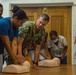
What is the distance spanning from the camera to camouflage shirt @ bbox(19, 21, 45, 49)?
109 inches

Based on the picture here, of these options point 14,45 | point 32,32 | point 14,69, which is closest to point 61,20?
point 32,32

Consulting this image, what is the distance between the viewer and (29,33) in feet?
9.36

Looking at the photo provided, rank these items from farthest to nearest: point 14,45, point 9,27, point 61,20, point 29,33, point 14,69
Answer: point 61,20 → point 29,33 → point 14,45 → point 9,27 → point 14,69

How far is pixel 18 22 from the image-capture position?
7.79ft

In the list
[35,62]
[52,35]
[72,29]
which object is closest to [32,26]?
[35,62]

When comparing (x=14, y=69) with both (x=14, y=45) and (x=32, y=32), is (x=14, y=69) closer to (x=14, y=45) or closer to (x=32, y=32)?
(x=14, y=45)

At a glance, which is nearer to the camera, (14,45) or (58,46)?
(14,45)

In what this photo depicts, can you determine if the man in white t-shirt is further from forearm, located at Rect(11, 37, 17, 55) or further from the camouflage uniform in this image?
forearm, located at Rect(11, 37, 17, 55)

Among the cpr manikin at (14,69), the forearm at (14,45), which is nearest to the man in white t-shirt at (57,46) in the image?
the forearm at (14,45)

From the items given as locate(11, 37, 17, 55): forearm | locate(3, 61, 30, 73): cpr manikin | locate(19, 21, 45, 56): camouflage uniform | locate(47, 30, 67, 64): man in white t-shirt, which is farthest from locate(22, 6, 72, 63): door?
locate(3, 61, 30, 73): cpr manikin

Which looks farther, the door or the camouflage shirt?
the door

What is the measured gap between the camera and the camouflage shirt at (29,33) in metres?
2.78

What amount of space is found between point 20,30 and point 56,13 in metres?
2.76

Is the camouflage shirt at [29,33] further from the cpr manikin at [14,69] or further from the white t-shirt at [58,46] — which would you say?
the white t-shirt at [58,46]
